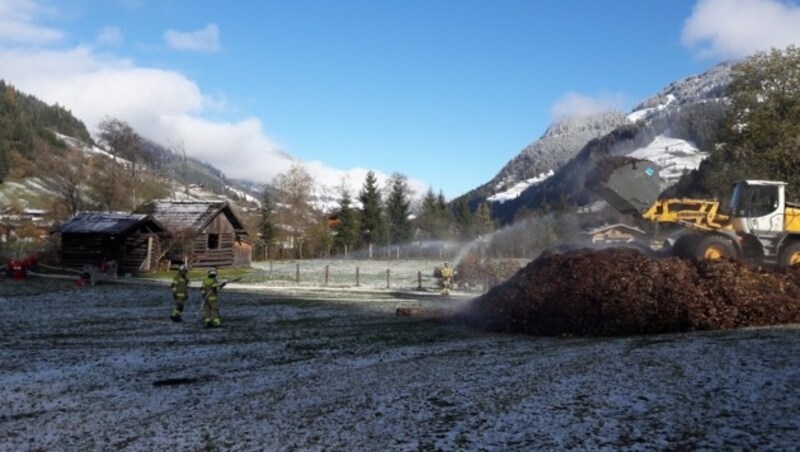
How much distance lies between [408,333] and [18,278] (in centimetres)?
2918

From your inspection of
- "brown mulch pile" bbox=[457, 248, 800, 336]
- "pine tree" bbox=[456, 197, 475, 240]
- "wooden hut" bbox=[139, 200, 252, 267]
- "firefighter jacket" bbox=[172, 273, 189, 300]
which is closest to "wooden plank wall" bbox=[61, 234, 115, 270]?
"wooden hut" bbox=[139, 200, 252, 267]

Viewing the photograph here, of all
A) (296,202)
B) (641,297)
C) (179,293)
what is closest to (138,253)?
(179,293)

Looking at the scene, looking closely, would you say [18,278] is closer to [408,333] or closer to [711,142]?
[408,333]

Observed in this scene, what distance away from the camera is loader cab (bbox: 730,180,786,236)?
1989 cm

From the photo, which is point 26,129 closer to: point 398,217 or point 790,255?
point 398,217

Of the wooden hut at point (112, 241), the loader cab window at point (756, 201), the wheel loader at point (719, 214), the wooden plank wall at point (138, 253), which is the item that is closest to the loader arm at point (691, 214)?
the wheel loader at point (719, 214)

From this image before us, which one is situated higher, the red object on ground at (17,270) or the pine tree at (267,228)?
the pine tree at (267,228)

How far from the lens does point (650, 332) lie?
14.0 m

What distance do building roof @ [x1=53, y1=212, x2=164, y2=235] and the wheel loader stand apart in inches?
1219

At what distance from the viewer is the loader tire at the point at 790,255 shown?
63.3 feet

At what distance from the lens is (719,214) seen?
21.0m

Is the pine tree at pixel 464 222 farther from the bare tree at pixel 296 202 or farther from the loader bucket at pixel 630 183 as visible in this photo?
the loader bucket at pixel 630 183

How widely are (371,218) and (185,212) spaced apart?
3106 centimetres

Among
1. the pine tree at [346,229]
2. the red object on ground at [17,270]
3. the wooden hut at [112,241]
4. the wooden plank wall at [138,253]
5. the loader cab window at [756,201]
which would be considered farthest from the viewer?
the pine tree at [346,229]
